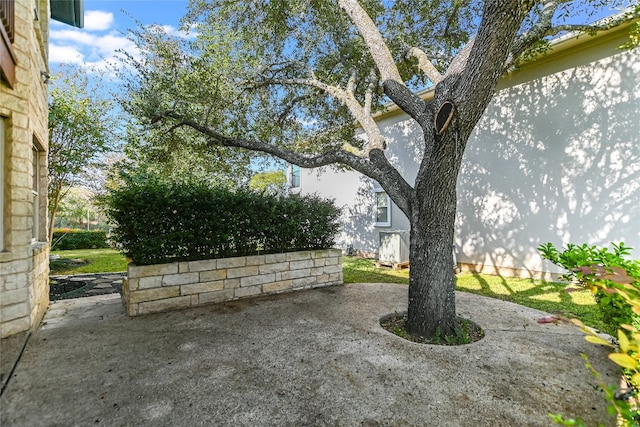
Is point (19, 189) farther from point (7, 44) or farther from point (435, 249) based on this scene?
point (435, 249)

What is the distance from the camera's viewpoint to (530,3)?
115 inches

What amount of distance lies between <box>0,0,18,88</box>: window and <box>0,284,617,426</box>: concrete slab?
8.64 feet

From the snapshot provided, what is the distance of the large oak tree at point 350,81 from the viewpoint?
339 centimetres

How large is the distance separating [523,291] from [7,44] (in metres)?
7.88

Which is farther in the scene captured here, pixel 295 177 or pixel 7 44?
pixel 295 177

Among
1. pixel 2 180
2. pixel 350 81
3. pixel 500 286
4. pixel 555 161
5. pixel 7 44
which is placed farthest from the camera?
pixel 555 161

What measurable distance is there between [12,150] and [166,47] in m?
3.64

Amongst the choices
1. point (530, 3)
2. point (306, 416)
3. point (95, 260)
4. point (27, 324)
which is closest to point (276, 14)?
point (530, 3)

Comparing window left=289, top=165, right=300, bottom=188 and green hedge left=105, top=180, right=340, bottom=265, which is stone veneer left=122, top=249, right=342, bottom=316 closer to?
green hedge left=105, top=180, right=340, bottom=265

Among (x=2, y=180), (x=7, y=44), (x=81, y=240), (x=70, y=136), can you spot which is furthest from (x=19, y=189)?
(x=81, y=240)

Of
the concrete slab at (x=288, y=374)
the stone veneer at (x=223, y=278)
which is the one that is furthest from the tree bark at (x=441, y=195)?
the stone veneer at (x=223, y=278)

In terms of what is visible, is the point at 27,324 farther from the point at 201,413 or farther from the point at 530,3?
the point at 530,3

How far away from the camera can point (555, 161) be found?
620cm

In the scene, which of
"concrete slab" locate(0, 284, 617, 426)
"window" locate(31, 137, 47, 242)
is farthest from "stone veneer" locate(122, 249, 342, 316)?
"window" locate(31, 137, 47, 242)
